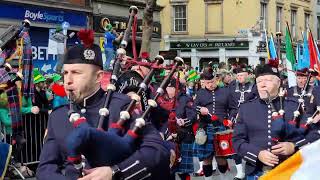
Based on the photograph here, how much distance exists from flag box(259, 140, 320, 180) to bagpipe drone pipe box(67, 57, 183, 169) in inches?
31.6

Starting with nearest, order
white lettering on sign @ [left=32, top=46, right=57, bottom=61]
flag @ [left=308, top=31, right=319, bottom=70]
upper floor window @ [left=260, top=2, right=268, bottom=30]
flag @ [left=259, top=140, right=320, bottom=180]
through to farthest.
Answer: flag @ [left=259, top=140, right=320, bottom=180], flag @ [left=308, top=31, right=319, bottom=70], white lettering on sign @ [left=32, top=46, right=57, bottom=61], upper floor window @ [left=260, top=2, right=268, bottom=30]

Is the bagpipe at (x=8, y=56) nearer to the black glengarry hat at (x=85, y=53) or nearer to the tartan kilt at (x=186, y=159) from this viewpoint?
the tartan kilt at (x=186, y=159)

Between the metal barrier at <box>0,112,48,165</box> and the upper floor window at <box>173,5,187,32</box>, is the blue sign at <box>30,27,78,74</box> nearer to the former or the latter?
the metal barrier at <box>0,112,48,165</box>

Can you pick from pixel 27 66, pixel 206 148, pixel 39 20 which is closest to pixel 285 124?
pixel 27 66

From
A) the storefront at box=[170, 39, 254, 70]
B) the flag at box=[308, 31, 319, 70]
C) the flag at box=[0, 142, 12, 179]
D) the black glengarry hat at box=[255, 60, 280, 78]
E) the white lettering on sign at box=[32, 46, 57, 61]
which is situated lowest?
the flag at box=[0, 142, 12, 179]

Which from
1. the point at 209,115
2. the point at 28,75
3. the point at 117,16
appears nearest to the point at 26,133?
the point at 28,75

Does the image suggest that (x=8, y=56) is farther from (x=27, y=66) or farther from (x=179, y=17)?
(x=179, y=17)

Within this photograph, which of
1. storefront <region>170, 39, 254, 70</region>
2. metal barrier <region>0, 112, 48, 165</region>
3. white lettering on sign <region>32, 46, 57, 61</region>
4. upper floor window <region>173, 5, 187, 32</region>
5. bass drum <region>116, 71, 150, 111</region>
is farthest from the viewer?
upper floor window <region>173, 5, 187, 32</region>

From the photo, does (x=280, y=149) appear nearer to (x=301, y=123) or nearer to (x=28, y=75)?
(x=301, y=123)

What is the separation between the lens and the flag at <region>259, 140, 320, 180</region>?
3123mm

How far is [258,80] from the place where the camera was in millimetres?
6035

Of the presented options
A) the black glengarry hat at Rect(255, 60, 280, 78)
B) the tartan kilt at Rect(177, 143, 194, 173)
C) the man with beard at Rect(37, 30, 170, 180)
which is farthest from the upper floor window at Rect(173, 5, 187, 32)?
the man with beard at Rect(37, 30, 170, 180)

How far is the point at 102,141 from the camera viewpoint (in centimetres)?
321

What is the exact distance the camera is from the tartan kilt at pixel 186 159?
30.8 ft
